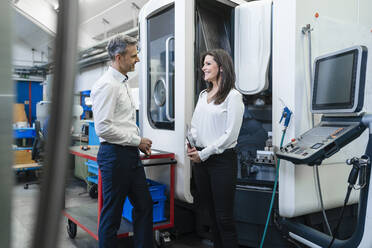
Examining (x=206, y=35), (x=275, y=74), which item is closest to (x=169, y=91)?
(x=206, y=35)

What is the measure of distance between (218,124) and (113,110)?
0.68m

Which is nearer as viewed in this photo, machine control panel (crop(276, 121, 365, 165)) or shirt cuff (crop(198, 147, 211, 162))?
machine control panel (crop(276, 121, 365, 165))

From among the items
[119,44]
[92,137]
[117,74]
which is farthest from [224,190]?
[92,137]

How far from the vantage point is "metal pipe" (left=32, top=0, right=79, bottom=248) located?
1.50ft

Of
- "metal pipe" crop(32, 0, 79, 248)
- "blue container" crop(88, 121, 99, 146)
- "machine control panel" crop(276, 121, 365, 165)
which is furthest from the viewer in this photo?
"blue container" crop(88, 121, 99, 146)

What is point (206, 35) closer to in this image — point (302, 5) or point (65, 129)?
point (302, 5)

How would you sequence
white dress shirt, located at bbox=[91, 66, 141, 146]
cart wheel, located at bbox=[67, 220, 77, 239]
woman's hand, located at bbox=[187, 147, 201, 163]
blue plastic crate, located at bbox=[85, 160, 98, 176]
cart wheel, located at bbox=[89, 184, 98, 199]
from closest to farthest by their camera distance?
white dress shirt, located at bbox=[91, 66, 141, 146] < woman's hand, located at bbox=[187, 147, 201, 163] < cart wheel, located at bbox=[67, 220, 77, 239] < blue plastic crate, located at bbox=[85, 160, 98, 176] < cart wheel, located at bbox=[89, 184, 98, 199]

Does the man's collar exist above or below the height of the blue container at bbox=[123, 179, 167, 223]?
above

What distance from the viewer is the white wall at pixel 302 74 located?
2.01 meters

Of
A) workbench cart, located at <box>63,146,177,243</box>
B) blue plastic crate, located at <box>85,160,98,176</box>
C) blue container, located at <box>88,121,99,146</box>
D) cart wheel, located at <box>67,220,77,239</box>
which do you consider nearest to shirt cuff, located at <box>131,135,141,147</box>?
workbench cart, located at <box>63,146,177,243</box>

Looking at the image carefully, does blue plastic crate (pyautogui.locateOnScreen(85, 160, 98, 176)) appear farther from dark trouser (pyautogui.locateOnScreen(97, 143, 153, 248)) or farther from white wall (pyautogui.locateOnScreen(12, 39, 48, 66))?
white wall (pyautogui.locateOnScreen(12, 39, 48, 66))

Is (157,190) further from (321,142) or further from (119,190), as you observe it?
(321,142)

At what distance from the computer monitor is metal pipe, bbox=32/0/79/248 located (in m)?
1.62

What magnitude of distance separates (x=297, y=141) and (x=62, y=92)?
1689 mm
